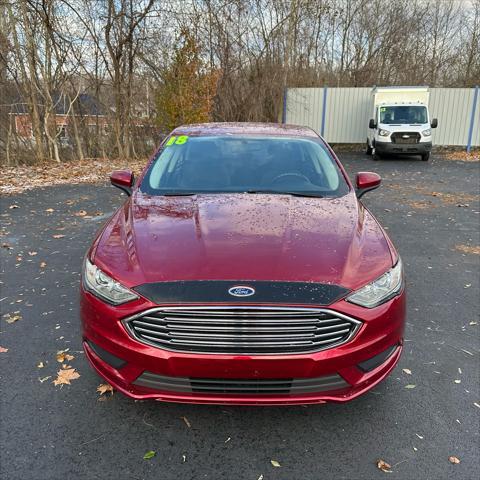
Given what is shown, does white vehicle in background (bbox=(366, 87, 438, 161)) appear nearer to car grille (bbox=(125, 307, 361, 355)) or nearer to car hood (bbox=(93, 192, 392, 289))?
car hood (bbox=(93, 192, 392, 289))

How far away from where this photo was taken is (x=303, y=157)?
3889mm

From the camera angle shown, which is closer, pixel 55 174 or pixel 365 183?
pixel 365 183

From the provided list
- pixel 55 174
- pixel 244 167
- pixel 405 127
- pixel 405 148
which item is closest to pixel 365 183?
pixel 244 167

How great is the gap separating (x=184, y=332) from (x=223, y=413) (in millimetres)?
720

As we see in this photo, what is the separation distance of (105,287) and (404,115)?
53.2 feet

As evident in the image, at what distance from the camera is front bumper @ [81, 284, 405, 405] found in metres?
2.10

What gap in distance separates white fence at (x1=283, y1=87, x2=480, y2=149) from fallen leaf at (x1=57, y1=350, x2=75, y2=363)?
19.0 metres

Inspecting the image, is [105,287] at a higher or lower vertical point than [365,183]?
lower

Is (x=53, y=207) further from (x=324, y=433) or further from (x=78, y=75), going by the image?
(x=78, y=75)

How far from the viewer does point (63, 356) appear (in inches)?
125

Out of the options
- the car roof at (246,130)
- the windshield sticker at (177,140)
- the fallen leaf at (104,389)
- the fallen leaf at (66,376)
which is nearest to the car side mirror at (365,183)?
the car roof at (246,130)

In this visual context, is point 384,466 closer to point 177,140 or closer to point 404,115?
point 177,140

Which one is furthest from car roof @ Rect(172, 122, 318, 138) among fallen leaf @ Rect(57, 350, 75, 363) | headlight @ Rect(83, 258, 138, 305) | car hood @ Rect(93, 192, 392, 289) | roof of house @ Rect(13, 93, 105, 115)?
roof of house @ Rect(13, 93, 105, 115)

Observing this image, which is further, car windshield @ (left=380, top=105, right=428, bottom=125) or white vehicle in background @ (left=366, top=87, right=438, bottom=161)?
car windshield @ (left=380, top=105, right=428, bottom=125)
